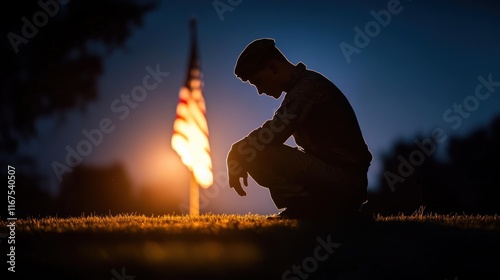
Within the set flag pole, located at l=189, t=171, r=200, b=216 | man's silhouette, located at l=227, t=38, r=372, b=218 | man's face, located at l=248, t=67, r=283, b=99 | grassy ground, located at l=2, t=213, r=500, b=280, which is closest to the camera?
grassy ground, located at l=2, t=213, r=500, b=280

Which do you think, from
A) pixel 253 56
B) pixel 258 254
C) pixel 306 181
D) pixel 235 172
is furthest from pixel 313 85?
pixel 258 254

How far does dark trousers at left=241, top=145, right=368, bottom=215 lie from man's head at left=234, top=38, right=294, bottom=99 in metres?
0.83

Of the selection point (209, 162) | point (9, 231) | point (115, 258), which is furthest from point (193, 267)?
point (209, 162)

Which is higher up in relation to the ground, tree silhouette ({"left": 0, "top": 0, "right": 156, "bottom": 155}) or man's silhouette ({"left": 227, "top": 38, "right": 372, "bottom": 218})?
tree silhouette ({"left": 0, "top": 0, "right": 156, "bottom": 155})

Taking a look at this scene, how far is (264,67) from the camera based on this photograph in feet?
23.3

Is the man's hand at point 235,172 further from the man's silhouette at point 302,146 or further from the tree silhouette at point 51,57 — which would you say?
the tree silhouette at point 51,57

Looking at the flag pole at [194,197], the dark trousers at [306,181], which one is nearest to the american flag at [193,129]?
the flag pole at [194,197]

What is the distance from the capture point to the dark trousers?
6875mm

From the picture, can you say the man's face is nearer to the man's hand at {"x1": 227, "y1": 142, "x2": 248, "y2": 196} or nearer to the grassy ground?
the man's hand at {"x1": 227, "y1": 142, "x2": 248, "y2": 196}

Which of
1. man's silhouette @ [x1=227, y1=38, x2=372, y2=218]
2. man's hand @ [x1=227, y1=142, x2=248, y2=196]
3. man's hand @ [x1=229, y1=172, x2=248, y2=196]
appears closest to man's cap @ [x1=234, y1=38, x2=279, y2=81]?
man's silhouette @ [x1=227, y1=38, x2=372, y2=218]

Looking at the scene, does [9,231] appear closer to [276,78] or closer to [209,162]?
[276,78]

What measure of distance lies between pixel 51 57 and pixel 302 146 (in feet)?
47.4

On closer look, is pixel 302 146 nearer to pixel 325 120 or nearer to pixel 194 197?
pixel 325 120

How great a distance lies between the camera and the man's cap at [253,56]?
7.02 m
